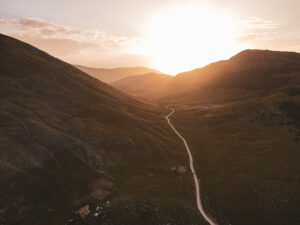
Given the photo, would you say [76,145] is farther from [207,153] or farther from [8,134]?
[207,153]

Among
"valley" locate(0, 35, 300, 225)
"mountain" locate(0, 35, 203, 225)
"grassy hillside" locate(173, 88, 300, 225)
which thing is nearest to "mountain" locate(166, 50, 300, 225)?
"grassy hillside" locate(173, 88, 300, 225)

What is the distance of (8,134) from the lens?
71.2m

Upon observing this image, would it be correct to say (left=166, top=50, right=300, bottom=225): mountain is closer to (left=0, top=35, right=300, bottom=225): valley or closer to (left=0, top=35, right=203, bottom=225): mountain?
(left=0, top=35, right=300, bottom=225): valley

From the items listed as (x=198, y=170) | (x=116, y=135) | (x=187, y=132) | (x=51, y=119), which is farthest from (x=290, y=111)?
(x=51, y=119)

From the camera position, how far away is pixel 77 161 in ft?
234

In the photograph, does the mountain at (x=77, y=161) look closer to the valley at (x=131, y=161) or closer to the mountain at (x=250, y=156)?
the valley at (x=131, y=161)

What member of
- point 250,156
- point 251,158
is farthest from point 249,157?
point 251,158

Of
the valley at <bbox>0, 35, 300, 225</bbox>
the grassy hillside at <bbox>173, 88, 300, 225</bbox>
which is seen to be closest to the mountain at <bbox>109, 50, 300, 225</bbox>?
the grassy hillside at <bbox>173, 88, 300, 225</bbox>

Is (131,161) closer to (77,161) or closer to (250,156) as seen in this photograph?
(77,161)

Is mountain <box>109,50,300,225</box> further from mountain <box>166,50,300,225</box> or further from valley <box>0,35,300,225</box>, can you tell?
valley <box>0,35,300,225</box>

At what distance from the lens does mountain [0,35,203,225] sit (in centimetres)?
5397

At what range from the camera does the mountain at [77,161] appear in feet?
177

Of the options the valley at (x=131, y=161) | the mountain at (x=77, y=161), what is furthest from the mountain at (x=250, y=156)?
the mountain at (x=77, y=161)

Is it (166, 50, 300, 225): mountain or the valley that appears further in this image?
(166, 50, 300, 225): mountain
